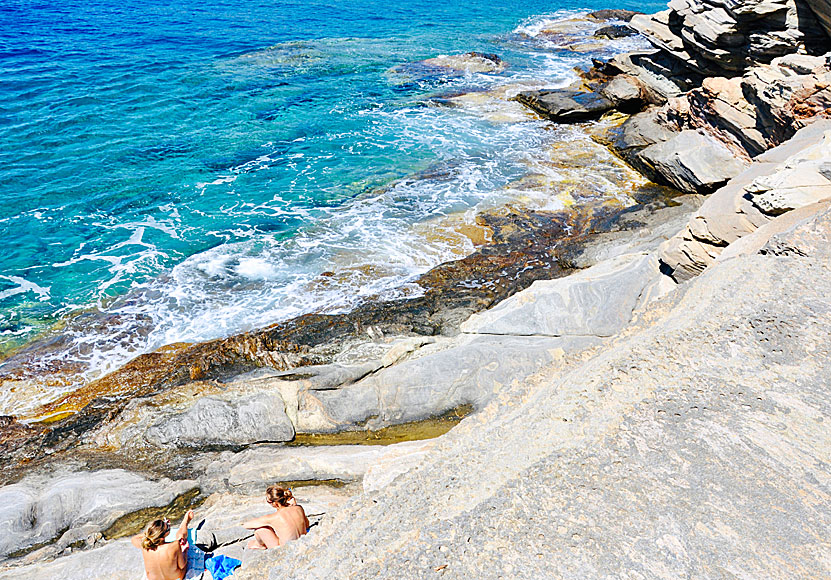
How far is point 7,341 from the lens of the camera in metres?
11.3

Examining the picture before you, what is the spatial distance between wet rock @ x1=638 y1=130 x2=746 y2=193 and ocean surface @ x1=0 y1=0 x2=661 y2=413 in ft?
14.5

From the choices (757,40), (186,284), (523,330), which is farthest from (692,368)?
(757,40)

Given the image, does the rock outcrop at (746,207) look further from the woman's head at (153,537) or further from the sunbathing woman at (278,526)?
the woman's head at (153,537)

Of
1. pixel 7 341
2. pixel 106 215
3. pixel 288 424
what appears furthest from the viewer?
pixel 106 215

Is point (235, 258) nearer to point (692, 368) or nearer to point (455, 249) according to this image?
point (455, 249)

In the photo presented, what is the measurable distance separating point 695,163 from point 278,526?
15.1m

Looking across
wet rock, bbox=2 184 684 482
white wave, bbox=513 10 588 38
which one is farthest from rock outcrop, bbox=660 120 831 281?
white wave, bbox=513 10 588 38

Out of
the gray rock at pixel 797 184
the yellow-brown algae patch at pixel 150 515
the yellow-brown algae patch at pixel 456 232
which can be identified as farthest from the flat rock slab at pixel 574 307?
the yellow-brown algae patch at pixel 150 515

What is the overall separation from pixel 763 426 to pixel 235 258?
12319mm

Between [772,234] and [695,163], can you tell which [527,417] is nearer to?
[772,234]

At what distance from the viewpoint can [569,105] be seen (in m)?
22.8

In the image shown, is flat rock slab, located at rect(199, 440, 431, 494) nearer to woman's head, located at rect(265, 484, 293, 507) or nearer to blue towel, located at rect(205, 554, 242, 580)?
woman's head, located at rect(265, 484, 293, 507)

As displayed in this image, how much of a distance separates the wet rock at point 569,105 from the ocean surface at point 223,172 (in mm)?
1084

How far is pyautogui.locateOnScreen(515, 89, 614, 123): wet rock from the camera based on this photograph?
22625 millimetres
